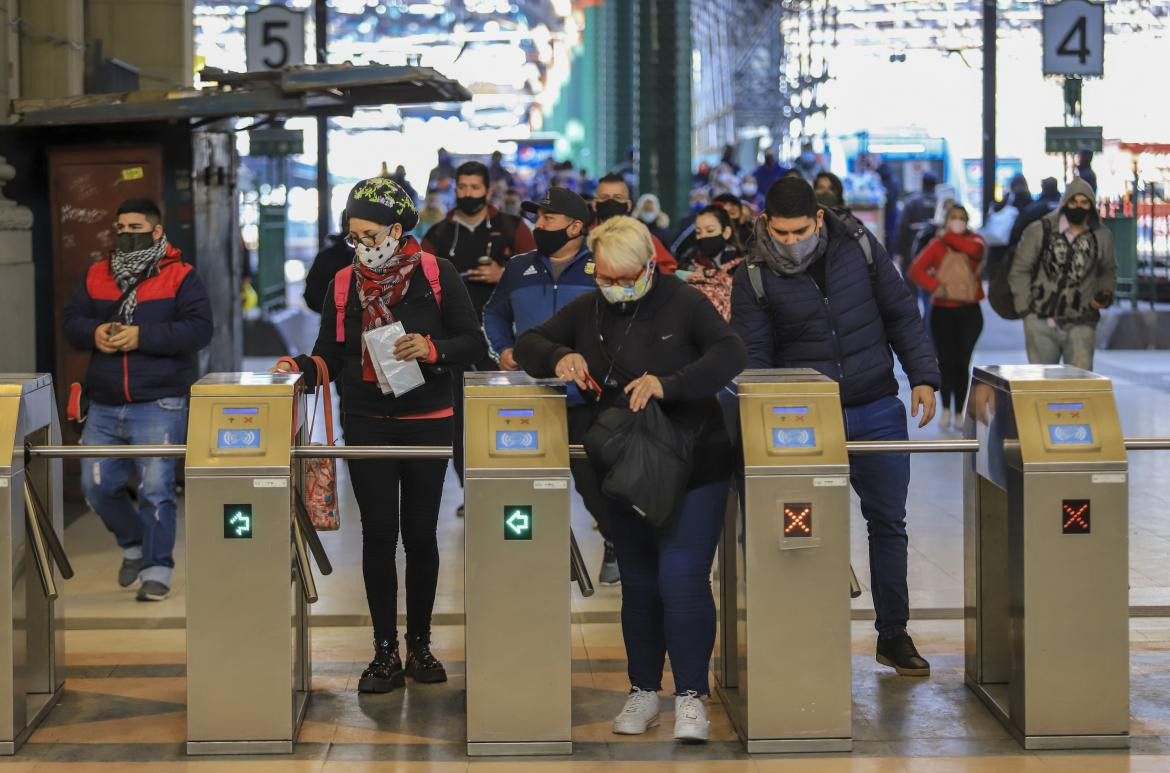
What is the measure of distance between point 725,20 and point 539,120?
79536mm

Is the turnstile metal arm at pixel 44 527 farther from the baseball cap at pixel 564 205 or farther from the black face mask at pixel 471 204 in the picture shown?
the black face mask at pixel 471 204

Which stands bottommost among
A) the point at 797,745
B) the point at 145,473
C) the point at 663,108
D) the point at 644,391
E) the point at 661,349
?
the point at 797,745

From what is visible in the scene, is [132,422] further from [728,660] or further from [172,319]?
[728,660]

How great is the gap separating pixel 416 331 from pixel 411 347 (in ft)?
1.00

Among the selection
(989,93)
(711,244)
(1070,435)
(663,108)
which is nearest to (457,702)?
(1070,435)

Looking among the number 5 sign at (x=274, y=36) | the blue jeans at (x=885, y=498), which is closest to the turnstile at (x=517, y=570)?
the blue jeans at (x=885, y=498)

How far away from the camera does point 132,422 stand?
782 centimetres

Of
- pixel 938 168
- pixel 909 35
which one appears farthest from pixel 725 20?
pixel 938 168

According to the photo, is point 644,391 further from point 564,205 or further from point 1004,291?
point 1004,291

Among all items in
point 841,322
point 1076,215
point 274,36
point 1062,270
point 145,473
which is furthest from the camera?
point 274,36

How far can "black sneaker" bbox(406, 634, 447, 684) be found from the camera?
641cm

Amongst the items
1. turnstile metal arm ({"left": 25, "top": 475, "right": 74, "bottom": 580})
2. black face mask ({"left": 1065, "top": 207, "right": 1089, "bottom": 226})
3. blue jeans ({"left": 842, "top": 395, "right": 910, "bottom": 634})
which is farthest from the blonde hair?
black face mask ({"left": 1065, "top": 207, "right": 1089, "bottom": 226})

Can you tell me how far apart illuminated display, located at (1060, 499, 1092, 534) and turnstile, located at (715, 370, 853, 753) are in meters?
0.70

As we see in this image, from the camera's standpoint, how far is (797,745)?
561 cm
